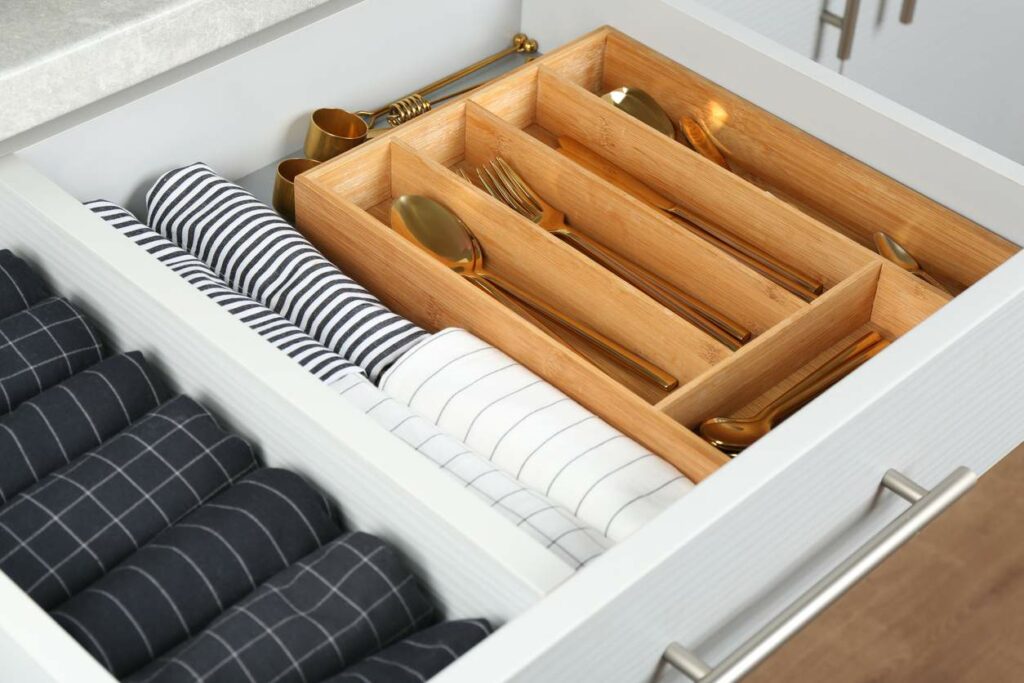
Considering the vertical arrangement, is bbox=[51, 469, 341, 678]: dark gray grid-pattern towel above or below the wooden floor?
below

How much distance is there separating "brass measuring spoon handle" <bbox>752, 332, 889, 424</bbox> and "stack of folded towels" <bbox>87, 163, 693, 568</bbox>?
132 mm

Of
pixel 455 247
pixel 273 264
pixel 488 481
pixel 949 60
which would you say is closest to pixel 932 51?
pixel 949 60

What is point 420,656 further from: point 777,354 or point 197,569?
point 777,354

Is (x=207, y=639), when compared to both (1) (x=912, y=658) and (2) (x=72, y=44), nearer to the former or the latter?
(2) (x=72, y=44)

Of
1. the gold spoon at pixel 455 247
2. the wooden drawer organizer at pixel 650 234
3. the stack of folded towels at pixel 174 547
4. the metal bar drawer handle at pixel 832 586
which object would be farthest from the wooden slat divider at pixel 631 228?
the stack of folded towels at pixel 174 547

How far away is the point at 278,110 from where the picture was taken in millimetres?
1371

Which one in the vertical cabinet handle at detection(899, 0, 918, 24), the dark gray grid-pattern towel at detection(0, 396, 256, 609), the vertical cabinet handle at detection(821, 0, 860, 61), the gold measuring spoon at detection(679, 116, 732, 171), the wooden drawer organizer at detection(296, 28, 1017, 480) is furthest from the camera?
the vertical cabinet handle at detection(899, 0, 918, 24)

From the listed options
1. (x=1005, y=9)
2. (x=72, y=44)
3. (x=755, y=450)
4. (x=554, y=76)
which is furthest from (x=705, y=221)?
(x=1005, y=9)

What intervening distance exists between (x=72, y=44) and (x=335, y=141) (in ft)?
0.88

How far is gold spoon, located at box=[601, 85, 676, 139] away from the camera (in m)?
1.43

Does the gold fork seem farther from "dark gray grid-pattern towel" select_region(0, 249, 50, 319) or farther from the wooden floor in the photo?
the wooden floor

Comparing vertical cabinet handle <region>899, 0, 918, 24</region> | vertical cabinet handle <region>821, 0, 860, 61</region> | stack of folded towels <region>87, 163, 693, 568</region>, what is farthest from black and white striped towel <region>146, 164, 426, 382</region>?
vertical cabinet handle <region>899, 0, 918, 24</region>

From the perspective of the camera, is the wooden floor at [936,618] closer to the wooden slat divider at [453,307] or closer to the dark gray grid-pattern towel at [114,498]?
the wooden slat divider at [453,307]

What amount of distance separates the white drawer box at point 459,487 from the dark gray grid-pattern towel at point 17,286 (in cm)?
2
